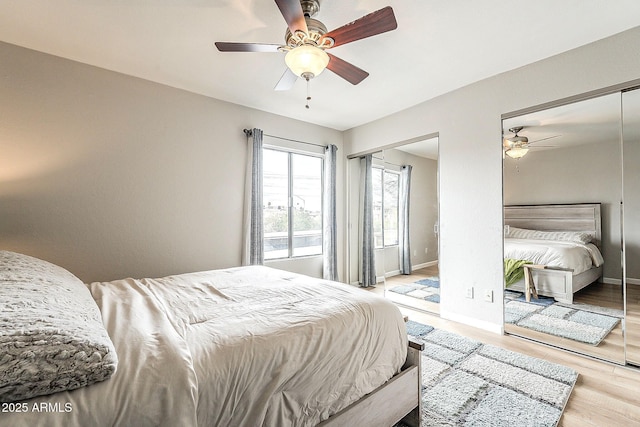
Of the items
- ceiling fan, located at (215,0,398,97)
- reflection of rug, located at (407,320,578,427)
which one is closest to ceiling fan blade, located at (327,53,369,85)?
ceiling fan, located at (215,0,398,97)

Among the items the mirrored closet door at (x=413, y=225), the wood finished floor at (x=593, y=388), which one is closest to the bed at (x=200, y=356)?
the wood finished floor at (x=593, y=388)

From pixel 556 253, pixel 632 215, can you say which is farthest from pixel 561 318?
pixel 632 215

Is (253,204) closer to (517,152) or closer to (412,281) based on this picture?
(412,281)

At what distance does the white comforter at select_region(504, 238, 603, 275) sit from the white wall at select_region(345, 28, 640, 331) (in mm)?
170

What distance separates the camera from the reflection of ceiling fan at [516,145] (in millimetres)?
2805

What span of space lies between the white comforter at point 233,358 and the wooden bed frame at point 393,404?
37 mm

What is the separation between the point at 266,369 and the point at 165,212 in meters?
2.51

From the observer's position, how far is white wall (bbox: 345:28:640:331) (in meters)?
2.42

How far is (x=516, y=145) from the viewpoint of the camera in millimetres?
2834

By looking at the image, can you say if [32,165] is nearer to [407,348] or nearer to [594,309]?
[407,348]

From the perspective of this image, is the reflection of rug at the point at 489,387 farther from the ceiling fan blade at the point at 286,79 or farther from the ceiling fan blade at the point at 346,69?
the ceiling fan blade at the point at 286,79

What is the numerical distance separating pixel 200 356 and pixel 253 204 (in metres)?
2.68

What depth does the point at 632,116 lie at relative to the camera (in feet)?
7.30

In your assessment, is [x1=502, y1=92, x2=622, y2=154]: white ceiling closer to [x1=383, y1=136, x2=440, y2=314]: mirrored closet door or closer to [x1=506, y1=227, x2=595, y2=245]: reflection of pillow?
[x1=506, y1=227, x2=595, y2=245]: reflection of pillow
